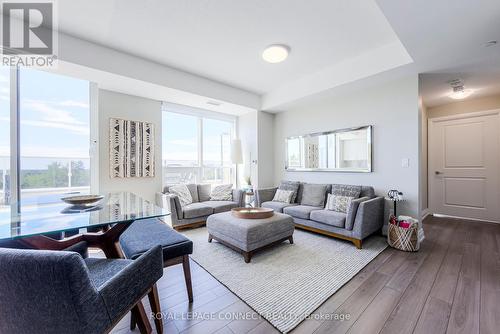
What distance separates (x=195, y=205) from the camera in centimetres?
392

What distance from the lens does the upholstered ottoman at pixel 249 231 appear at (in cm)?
240

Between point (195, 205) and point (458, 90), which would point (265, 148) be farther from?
point (458, 90)

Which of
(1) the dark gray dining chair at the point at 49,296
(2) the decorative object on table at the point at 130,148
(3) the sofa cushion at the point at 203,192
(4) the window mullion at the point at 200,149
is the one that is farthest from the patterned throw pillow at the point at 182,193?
(1) the dark gray dining chair at the point at 49,296

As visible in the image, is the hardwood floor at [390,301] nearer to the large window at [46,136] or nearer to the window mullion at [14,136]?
the large window at [46,136]

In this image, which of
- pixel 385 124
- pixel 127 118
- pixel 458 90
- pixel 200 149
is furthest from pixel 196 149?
pixel 458 90

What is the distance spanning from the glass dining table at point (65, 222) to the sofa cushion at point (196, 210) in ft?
5.95

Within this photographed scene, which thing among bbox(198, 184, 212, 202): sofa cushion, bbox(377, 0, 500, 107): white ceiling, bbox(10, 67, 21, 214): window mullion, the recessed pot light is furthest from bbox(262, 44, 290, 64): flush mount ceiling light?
bbox(10, 67, 21, 214): window mullion

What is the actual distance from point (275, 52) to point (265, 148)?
2.43 meters

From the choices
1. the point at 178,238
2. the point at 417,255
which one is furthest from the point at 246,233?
the point at 417,255

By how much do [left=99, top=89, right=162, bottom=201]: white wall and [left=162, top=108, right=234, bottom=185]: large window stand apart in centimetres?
22

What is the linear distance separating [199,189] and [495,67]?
4.96 metres

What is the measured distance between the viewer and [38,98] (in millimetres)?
2922

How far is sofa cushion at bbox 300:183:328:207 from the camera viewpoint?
372cm

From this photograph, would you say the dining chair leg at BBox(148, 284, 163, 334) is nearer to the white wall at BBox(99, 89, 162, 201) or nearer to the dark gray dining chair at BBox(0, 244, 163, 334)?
the dark gray dining chair at BBox(0, 244, 163, 334)
